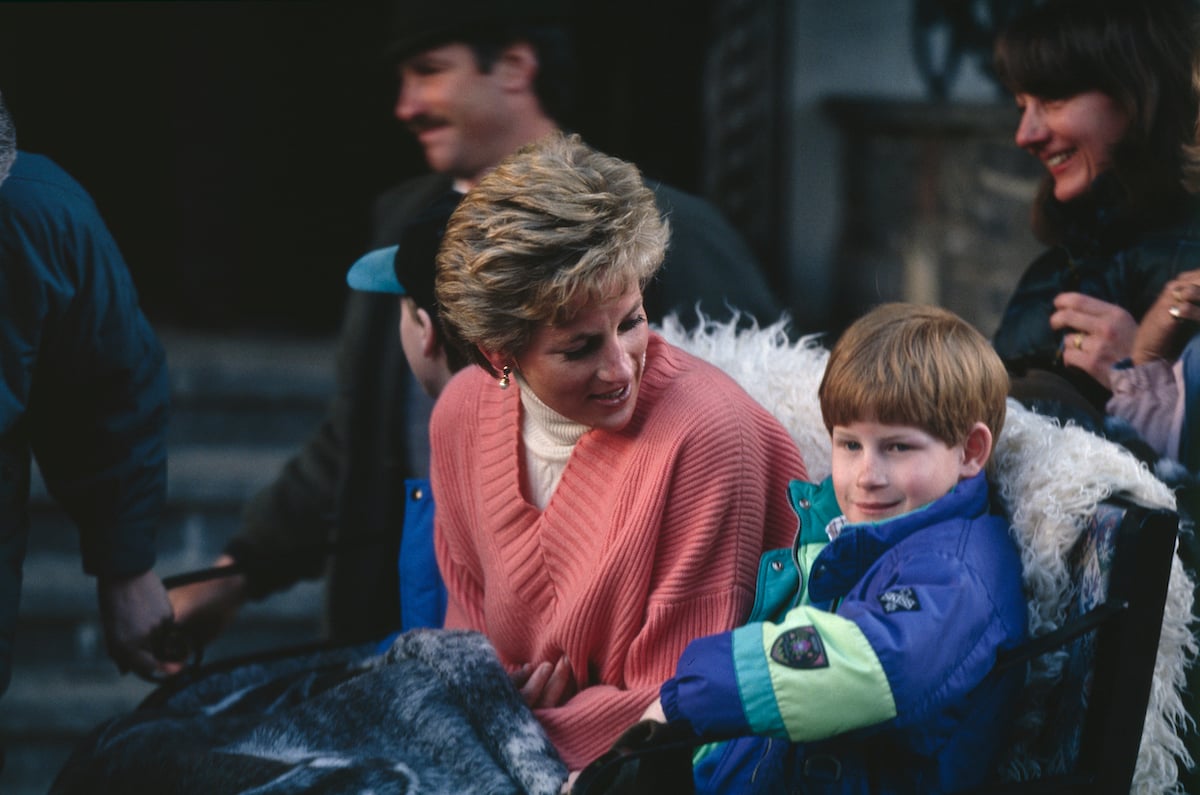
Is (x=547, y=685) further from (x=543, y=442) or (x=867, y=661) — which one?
(x=867, y=661)

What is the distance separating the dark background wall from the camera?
15.7 ft

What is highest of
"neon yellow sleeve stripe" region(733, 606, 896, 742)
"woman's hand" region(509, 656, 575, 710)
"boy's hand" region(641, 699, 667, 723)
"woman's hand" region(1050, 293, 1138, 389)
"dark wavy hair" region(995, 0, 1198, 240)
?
"dark wavy hair" region(995, 0, 1198, 240)

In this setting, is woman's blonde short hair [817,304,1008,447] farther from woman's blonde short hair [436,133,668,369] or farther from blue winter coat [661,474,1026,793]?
woman's blonde short hair [436,133,668,369]

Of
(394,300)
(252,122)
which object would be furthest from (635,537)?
(252,122)

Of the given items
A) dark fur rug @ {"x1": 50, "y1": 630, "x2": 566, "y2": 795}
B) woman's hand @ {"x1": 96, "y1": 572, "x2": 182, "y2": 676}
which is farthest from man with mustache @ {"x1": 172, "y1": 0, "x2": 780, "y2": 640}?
dark fur rug @ {"x1": 50, "y1": 630, "x2": 566, "y2": 795}

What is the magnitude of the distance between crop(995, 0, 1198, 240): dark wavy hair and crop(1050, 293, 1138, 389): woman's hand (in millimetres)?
157

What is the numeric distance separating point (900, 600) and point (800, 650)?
0.14 m

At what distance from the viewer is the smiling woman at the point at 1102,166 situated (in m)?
1.96

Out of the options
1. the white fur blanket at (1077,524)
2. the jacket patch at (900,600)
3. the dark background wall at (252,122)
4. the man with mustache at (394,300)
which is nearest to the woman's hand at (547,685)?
the jacket patch at (900,600)

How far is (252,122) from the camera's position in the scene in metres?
5.06

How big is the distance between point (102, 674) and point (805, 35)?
3.36 m

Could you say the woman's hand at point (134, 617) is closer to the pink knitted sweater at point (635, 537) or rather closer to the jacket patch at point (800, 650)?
the pink knitted sweater at point (635, 537)

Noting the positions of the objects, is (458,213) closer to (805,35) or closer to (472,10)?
(472,10)

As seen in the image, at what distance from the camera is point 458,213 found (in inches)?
70.1
